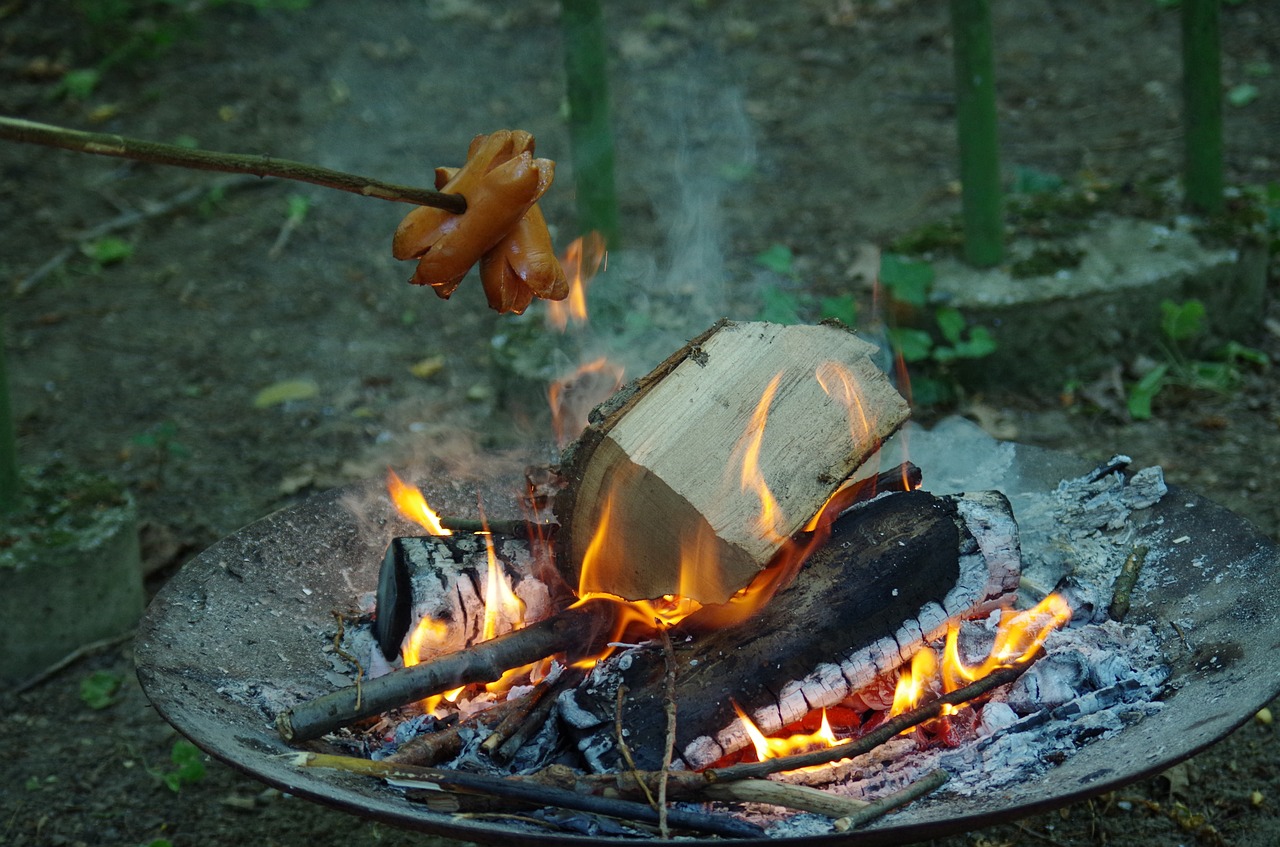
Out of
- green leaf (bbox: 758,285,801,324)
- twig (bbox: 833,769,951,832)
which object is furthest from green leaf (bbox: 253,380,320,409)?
twig (bbox: 833,769,951,832)

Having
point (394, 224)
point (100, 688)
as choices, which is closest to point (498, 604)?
point (100, 688)

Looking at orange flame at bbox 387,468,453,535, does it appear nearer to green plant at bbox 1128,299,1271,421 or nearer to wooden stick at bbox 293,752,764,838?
wooden stick at bbox 293,752,764,838

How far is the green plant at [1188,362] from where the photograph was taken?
4.49 metres

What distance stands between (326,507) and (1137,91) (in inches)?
213

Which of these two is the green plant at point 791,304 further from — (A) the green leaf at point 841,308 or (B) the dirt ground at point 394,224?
(B) the dirt ground at point 394,224

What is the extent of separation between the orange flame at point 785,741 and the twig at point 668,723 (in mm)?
117

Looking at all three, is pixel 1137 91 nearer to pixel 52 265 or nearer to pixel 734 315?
pixel 734 315

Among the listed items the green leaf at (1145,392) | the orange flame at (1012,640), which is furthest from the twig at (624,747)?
the green leaf at (1145,392)

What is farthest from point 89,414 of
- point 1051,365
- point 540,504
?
point 1051,365

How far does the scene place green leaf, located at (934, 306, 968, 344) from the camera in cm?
446

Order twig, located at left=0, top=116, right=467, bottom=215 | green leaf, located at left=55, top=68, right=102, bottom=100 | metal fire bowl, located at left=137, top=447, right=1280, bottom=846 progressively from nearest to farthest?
twig, located at left=0, top=116, right=467, bottom=215 → metal fire bowl, located at left=137, top=447, right=1280, bottom=846 → green leaf, located at left=55, top=68, right=102, bottom=100

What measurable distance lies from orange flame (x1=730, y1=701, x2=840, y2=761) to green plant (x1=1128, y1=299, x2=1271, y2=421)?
106 inches

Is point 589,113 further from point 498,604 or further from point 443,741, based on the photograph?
point 443,741

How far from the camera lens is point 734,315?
4.70 metres
